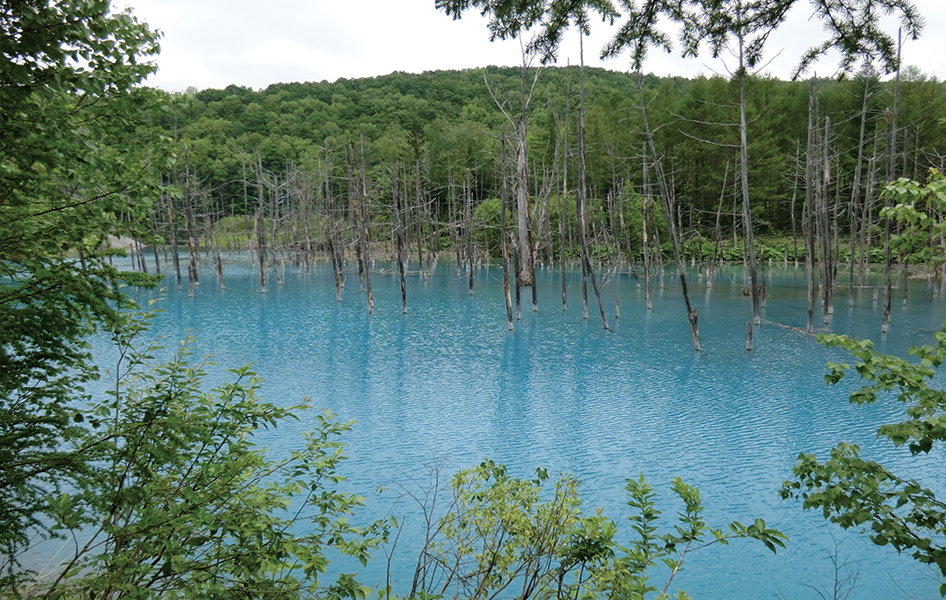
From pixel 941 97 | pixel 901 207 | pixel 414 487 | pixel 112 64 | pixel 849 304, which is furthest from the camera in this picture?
pixel 941 97

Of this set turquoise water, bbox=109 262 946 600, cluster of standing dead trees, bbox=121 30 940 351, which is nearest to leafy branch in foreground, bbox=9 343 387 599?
cluster of standing dead trees, bbox=121 30 940 351

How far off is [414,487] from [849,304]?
21.5 m

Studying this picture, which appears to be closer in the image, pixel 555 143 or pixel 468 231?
pixel 468 231

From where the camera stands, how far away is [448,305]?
83.0 ft

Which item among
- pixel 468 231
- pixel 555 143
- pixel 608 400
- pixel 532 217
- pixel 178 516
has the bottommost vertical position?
pixel 608 400

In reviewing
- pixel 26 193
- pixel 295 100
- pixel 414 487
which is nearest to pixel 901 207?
pixel 26 193

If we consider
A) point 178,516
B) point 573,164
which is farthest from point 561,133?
point 178,516

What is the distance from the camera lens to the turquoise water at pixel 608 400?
708 centimetres

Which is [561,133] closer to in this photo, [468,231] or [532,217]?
[468,231]

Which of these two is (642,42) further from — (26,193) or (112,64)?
(26,193)

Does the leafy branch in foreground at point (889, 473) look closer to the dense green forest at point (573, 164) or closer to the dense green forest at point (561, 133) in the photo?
the dense green forest at point (573, 164)

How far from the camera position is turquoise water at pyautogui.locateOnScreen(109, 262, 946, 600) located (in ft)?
23.2

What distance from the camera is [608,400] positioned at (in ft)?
41.1

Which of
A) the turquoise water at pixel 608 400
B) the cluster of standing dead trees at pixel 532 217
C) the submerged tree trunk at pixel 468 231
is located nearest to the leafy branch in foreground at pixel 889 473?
the turquoise water at pixel 608 400
